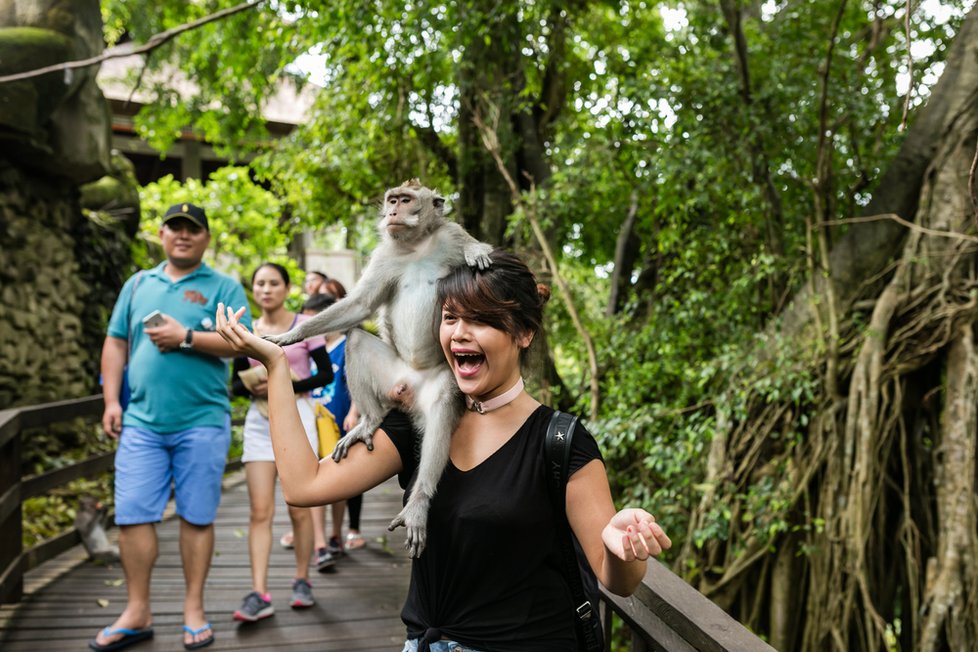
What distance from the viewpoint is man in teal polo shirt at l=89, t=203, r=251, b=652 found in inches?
120

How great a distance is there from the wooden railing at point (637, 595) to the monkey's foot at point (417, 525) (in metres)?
0.58

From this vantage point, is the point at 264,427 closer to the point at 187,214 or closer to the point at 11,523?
the point at 187,214

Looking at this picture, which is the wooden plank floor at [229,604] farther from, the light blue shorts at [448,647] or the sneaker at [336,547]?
the light blue shorts at [448,647]

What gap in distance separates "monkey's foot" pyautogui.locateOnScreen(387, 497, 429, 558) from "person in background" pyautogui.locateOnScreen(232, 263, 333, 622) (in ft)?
6.02

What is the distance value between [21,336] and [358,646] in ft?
15.1

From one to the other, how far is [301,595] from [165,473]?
0.97 metres

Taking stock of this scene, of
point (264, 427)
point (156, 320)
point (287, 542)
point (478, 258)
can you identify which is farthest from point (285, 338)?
point (287, 542)

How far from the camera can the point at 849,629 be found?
154 inches

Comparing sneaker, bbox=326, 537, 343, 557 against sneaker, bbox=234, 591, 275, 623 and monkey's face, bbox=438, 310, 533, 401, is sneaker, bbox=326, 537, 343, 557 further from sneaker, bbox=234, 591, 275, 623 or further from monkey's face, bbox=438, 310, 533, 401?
monkey's face, bbox=438, 310, 533, 401

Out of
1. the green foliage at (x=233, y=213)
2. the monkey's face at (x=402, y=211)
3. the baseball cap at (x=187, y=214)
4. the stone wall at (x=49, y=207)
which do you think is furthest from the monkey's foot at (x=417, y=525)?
the green foliage at (x=233, y=213)

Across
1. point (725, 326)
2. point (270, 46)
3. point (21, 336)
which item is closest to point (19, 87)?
point (21, 336)

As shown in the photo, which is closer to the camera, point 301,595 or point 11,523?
point 301,595

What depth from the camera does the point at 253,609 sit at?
11.4 ft

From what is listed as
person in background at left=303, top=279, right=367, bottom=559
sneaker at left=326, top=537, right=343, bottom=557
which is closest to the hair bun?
person in background at left=303, top=279, right=367, bottom=559
